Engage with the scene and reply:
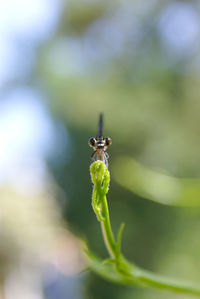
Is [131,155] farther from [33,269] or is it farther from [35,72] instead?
[33,269]

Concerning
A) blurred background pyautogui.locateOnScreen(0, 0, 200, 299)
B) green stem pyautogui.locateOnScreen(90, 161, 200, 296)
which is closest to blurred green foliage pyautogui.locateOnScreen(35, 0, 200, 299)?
blurred background pyautogui.locateOnScreen(0, 0, 200, 299)

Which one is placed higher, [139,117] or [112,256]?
[139,117]

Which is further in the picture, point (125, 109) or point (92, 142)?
point (125, 109)

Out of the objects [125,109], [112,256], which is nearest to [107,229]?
[112,256]

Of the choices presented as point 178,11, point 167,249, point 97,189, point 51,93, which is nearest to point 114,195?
point 167,249

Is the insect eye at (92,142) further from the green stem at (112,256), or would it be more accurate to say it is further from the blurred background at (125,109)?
the blurred background at (125,109)

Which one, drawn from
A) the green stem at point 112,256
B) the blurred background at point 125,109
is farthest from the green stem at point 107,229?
the blurred background at point 125,109

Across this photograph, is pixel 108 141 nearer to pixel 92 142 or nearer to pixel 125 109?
pixel 92 142
